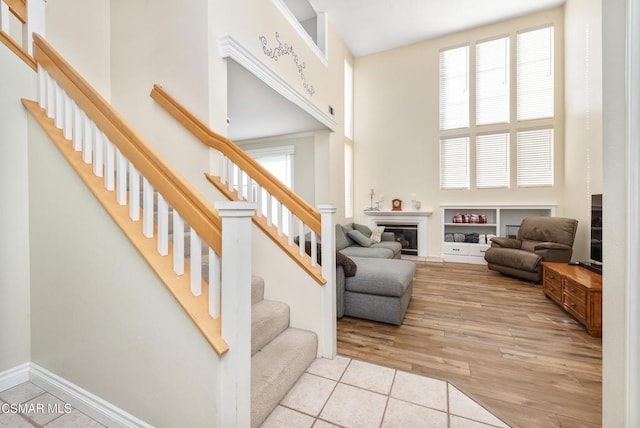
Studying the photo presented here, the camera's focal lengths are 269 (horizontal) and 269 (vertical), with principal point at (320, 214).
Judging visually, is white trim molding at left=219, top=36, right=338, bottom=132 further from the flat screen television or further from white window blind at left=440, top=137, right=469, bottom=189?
the flat screen television

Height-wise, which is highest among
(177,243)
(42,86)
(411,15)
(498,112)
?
(411,15)

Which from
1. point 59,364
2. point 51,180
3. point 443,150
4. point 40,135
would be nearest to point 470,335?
point 59,364

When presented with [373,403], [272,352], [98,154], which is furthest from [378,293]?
[98,154]

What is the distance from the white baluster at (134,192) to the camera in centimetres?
126

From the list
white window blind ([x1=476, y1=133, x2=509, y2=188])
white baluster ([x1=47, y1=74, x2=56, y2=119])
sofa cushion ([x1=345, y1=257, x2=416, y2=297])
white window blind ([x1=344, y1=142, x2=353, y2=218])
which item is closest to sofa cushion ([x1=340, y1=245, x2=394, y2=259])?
sofa cushion ([x1=345, y1=257, x2=416, y2=297])

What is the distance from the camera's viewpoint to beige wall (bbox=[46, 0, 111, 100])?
2572mm

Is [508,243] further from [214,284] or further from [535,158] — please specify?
[214,284]

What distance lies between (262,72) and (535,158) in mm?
5201

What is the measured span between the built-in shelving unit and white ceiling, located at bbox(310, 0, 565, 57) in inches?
141

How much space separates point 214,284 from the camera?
109 centimetres

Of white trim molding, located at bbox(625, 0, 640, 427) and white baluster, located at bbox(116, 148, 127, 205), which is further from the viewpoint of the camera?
white baluster, located at bbox(116, 148, 127, 205)

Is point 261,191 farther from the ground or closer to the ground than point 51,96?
closer to the ground

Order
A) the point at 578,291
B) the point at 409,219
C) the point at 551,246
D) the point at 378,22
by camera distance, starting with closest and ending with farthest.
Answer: the point at 578,291, the point at 551,246, the point at 378,22, the point at 409,219

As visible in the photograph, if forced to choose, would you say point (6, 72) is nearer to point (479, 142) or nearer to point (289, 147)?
point (289, 147)
